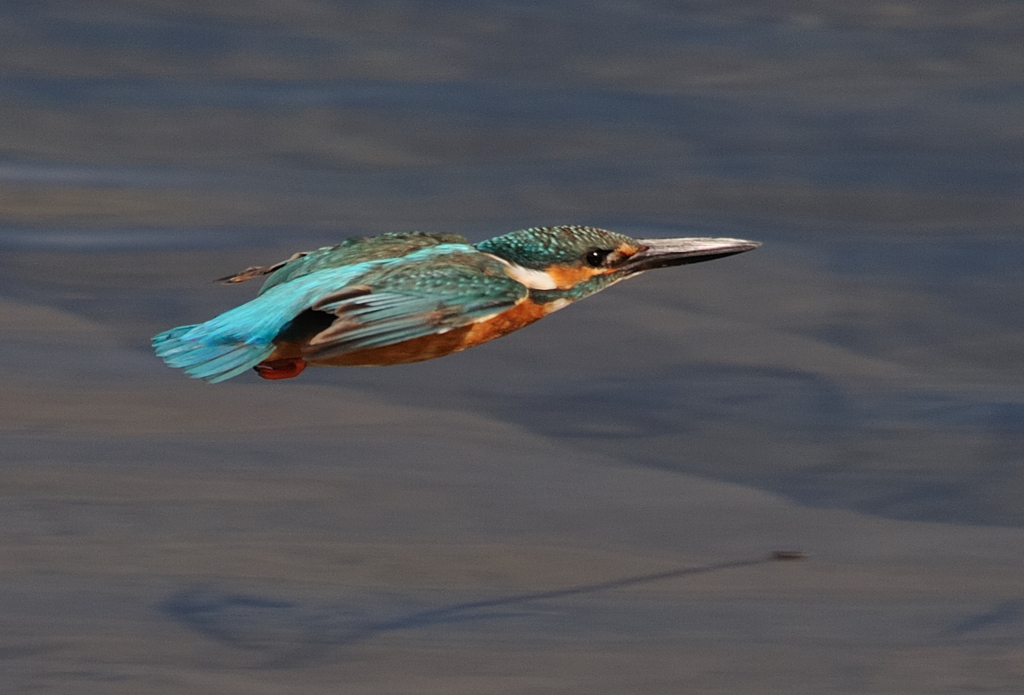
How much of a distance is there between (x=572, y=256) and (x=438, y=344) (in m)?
0.34

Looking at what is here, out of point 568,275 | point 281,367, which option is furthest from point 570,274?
point 281,367

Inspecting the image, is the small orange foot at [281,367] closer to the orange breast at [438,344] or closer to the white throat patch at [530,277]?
the orange breast at [438,344]

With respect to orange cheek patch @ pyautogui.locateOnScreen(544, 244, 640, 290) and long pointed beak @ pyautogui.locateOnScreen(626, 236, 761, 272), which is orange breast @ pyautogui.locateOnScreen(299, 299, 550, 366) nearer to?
orange cheek patch @ pyautogui.locateOnScreen(544, 244, 640, 290)

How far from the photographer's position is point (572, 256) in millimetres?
3189

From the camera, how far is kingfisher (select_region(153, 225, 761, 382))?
285 cm

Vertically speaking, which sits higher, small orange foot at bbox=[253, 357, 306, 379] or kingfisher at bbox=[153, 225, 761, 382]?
kingfisher at bbox=[153, 225, 761, 382]

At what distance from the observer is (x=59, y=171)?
786cm

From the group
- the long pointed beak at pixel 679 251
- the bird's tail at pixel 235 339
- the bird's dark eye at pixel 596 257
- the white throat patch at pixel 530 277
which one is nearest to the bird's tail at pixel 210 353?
the bird's tail at pixel 235 339

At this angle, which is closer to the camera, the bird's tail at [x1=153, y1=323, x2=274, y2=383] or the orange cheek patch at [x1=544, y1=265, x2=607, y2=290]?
the bird's tail at [x1=153, y1=323, x2=274, y2=383]

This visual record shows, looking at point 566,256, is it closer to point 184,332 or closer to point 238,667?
point 184,332

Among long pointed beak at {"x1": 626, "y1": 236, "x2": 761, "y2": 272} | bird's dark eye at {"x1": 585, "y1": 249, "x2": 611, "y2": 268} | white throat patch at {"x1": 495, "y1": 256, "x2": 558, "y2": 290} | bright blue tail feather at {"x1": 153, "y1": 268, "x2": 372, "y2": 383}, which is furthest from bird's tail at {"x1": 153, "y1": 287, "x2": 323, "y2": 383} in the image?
long pointed beak at {"x1": 626, "y1": 236, "x2": 761, "y2": 272}

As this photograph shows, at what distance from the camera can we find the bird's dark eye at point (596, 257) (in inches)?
127

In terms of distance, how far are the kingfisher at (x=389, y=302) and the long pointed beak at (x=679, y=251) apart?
0.32 ft

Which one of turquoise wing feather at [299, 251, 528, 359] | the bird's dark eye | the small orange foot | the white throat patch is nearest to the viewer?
turquoise wing feather at [299, 251, 528, 359]
